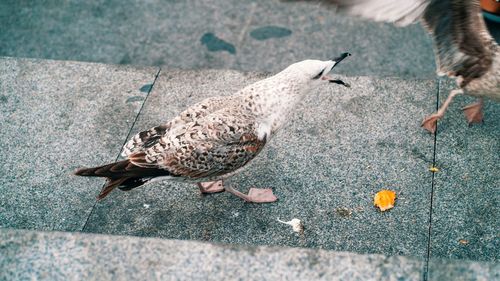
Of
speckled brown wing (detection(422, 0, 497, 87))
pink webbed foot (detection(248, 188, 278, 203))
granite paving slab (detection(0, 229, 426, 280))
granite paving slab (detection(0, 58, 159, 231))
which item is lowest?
pink webbed foot (detection(248, 188, 278, 203))

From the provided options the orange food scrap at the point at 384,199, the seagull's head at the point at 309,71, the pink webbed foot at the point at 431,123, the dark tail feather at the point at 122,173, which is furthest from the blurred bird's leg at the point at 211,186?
the pink webbed foot at the point at 431,123

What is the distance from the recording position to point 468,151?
Result: 4.93m

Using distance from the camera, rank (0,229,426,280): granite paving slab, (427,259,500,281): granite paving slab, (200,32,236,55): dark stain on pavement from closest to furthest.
→ (427,259,500,281): granite paving slab < (0,229,426,280): granite paving slab < (200,32,236,55): dark stain on pavement

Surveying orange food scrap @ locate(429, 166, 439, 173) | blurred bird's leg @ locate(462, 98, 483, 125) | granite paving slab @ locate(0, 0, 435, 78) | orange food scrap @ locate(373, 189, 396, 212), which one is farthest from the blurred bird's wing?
granite paving slab @ locate(0, 0, 435, 78)

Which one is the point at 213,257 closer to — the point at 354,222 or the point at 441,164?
the point at 354,222

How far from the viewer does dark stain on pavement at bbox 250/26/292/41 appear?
6.75 m

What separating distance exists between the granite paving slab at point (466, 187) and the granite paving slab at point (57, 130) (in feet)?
8.65

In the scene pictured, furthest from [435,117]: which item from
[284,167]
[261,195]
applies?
[261,195]

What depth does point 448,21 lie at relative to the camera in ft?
14.9

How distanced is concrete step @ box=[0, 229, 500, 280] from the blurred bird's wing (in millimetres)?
1866

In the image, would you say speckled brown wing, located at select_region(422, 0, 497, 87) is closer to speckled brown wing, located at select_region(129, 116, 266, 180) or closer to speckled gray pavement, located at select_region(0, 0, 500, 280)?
speckled gray pavement, located at select_region(0, 0, 500, 280)

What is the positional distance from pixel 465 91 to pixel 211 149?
2264 mm

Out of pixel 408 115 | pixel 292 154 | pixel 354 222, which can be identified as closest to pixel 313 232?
pixel 354 222

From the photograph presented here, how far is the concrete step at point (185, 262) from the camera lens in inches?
132
